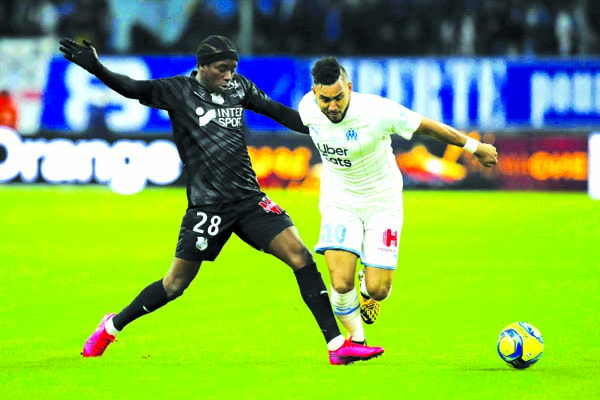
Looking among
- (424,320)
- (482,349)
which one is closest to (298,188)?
(424,320)

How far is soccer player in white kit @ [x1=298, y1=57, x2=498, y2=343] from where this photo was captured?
7477mm

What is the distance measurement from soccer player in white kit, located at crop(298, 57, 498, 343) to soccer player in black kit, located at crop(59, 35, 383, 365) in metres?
0.29

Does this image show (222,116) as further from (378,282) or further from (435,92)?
(435,92)

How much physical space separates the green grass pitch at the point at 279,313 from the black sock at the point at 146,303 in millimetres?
258

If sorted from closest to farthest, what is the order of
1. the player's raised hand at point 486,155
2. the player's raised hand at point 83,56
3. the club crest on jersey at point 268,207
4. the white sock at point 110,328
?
the player's raised hand at point 83,56
the player's raised hand at point 486,155
the club crest on jersey at point 268,207
the white sock at point 110,328

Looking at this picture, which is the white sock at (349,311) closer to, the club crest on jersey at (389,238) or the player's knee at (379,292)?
the player's knee at (379,292)

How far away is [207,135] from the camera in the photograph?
25.0 ft

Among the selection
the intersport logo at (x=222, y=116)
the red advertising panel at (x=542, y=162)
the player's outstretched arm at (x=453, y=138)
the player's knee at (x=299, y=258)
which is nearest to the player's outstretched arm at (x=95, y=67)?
the intersport logo at (x=222, y=116)

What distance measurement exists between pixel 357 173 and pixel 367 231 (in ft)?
1.34

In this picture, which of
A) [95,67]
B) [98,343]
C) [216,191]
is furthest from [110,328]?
[95,67]

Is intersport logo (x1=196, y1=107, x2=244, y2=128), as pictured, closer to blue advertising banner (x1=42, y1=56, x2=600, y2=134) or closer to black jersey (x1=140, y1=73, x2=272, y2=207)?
black jersey (x1=140, y1=73, x2=272, y2=207)

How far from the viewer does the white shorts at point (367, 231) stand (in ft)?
A: 26.0

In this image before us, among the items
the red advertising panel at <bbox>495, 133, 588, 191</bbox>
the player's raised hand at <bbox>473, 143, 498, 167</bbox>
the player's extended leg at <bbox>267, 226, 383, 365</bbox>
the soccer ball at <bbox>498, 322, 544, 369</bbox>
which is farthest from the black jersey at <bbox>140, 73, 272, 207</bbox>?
the red advertising panel at <bbox>495, 133, 588, 191</bbox>

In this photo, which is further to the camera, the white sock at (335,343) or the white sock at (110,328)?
the white sock at (110,328)
